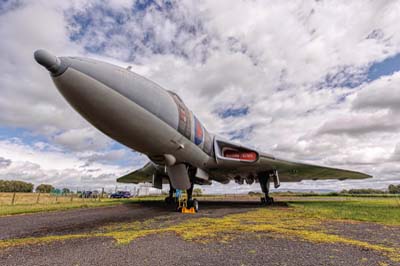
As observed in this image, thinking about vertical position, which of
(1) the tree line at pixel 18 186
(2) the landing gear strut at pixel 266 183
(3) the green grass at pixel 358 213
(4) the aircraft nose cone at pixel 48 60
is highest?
(1) the tree line at pixel 18 186

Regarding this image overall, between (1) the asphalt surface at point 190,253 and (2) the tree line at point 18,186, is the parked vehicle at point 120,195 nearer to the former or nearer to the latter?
(1) the asphalt surface at point 190,253

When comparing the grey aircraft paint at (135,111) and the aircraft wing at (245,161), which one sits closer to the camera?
the grey aircraft paint at (135,111)

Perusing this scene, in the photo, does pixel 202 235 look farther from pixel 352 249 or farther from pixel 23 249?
pixel 23 249

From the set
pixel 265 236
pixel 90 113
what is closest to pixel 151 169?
pixel 90 113

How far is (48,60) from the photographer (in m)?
4.39

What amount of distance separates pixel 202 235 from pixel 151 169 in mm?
11449

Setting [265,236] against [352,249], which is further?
[265,236]

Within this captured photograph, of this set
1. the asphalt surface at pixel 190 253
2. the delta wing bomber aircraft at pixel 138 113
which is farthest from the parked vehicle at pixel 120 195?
the asphalt surface at pixel 190 253

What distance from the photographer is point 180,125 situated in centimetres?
766

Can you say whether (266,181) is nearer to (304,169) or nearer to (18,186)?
(304,169)

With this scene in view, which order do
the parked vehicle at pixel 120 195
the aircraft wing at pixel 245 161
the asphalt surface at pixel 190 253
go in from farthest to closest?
the parked vehicle at pixel 120 195 → the aircraft wing at pixel 245 161 → the asphalt surface at pixel 190 253

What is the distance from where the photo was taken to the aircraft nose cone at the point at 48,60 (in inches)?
169

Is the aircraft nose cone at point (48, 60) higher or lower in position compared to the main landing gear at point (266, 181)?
higher

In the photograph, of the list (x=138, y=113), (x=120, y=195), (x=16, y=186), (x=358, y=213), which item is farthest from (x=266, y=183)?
(x=16, y=186)
